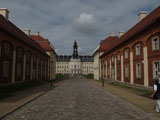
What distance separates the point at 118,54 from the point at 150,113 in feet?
67.2

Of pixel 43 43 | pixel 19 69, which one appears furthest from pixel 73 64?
pixel 19 69

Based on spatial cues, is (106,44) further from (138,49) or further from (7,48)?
(7,48)

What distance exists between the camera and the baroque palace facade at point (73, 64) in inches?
5305

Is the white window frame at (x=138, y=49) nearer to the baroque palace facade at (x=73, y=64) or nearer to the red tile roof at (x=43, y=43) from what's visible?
the red tile roof at (x=43, y=43)

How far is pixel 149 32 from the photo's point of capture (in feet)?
52.9

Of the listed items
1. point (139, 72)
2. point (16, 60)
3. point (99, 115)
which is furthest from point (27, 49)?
point (99, 115)

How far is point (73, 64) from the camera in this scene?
134m

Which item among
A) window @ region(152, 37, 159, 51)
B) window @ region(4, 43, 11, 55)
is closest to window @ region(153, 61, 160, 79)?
window @ region(152, 37, 159, 51)

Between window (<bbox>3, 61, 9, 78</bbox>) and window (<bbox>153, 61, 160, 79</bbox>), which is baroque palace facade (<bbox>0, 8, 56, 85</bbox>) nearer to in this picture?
window (<bbox>3, 61, 9, 78</bbox>)

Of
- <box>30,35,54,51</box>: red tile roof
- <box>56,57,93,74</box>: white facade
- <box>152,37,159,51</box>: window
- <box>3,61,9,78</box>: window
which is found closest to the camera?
<box>152,37,159,51</box>: window

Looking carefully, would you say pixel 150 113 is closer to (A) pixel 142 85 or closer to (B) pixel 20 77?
(A) pixel 142 85

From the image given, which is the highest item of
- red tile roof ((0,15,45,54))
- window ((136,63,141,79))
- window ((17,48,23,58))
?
red tile roof ((0,15,45,54))

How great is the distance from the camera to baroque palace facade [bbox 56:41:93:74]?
135m

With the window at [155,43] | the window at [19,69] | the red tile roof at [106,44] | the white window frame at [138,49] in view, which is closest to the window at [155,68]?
the window at [155,43]
